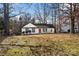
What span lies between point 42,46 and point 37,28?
18cm

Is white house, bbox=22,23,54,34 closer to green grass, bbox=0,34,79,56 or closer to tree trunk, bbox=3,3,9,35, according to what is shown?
green grass, bbox=0,34,79,56

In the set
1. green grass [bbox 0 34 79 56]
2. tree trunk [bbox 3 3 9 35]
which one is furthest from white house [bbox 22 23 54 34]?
tree trunk [bbox 3 3 9 35]

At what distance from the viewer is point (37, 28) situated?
2.14m

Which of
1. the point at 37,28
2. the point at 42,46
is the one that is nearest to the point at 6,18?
the point at 37,28

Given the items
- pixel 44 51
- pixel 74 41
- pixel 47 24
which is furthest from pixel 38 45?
pixel 74 41

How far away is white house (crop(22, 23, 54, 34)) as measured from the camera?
6.97 ft

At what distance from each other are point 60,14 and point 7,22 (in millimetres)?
513

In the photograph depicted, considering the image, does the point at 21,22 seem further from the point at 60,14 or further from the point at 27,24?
the point at 60,14

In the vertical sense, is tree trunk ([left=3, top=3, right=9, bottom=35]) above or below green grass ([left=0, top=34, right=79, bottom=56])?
above

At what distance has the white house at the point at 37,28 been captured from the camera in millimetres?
2123

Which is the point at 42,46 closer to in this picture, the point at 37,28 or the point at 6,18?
the point at 37,28

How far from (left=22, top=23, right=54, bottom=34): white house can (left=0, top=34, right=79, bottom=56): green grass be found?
41 mm

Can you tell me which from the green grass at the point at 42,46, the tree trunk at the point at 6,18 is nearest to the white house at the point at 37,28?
the green grass at the point at 42,46

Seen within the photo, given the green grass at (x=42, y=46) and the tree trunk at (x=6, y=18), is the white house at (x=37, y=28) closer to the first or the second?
the green grass at (x=42, y=46)
